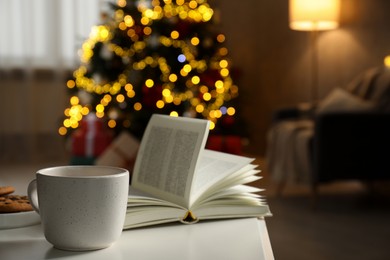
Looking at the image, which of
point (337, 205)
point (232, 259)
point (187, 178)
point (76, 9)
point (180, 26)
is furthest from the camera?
point (76, 9)

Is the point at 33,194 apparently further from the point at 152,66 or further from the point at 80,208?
the point at 152,66

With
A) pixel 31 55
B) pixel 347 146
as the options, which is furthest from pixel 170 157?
Result: pixel 31 55

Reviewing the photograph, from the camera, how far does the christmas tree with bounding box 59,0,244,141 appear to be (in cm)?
386

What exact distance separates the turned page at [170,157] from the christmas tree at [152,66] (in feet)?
9.21

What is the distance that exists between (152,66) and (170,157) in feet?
10.0

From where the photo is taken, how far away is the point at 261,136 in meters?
5.12

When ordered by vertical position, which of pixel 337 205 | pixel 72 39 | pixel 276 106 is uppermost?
pixel 72 39

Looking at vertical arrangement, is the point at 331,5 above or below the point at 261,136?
above

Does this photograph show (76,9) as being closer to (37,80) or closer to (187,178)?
(37,80)

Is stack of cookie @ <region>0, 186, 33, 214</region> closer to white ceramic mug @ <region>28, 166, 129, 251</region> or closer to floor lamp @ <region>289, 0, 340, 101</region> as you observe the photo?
white ceramic mug @ <region>28, 166, 129, 251</region>

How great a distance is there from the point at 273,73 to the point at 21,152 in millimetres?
2080

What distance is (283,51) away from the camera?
4.93 metres

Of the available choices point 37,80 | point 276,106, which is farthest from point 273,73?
point 37,80

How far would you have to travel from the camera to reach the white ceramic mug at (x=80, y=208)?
27.2 inches
